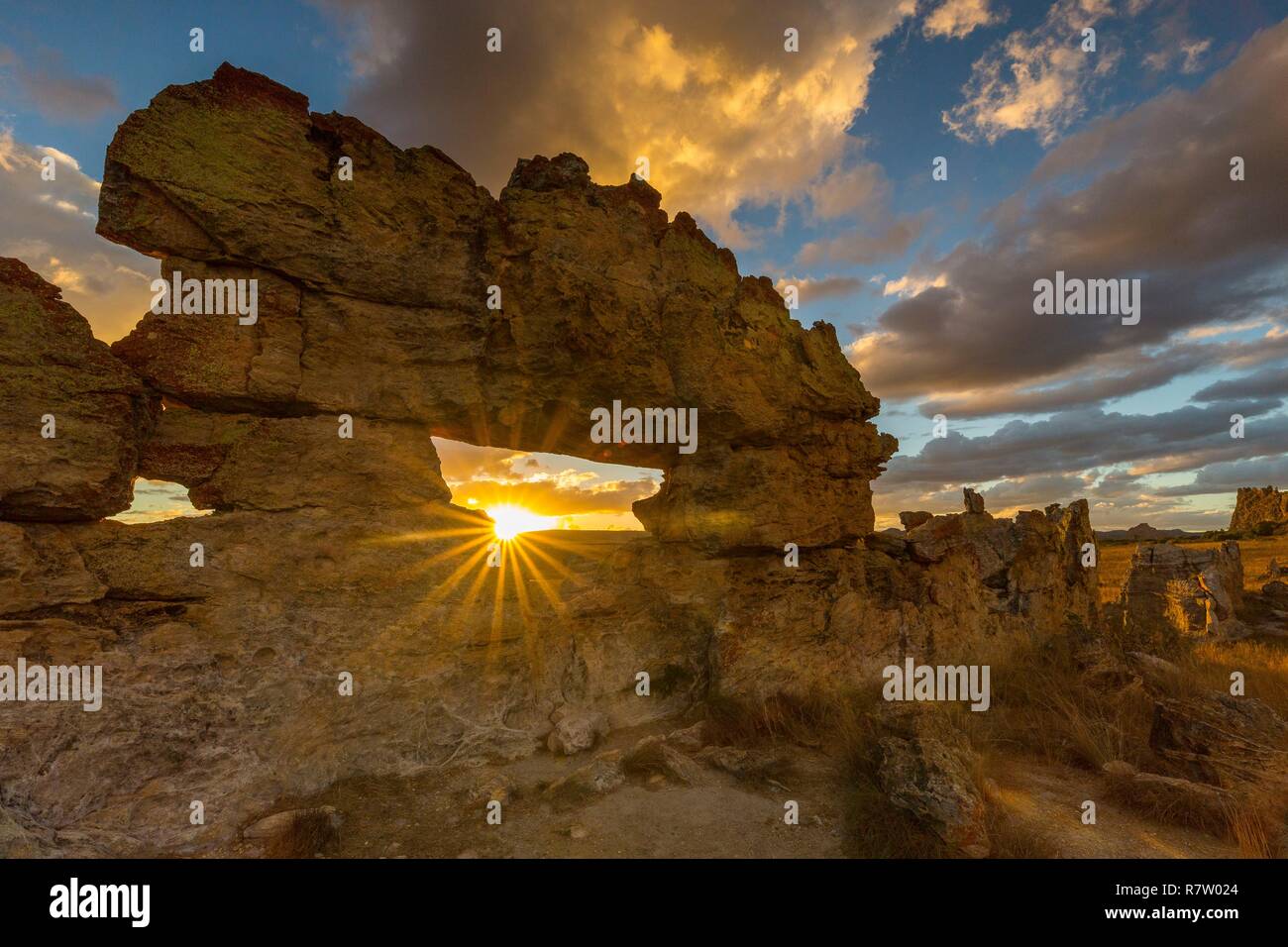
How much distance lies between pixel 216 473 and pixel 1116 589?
29.3 meters

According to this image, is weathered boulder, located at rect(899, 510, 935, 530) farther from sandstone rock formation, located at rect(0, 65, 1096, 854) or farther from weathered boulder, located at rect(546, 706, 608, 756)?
weathered boulder, located at rect(546, 706, 608, 756)

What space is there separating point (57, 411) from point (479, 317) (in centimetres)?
373

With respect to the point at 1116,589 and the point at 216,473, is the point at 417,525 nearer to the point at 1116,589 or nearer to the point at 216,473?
the point at 216,473

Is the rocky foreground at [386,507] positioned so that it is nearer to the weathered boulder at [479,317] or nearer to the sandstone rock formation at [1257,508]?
the weathered boulder at [479,317]

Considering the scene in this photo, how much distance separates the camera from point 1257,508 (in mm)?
57000

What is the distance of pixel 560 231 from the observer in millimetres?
6953

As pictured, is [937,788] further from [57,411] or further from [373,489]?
[57,411]

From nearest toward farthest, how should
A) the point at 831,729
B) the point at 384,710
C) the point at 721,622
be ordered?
the point at 384,710 < the point at 831,729 < the point at 721,622

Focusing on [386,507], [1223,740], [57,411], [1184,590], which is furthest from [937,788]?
[1184,590]

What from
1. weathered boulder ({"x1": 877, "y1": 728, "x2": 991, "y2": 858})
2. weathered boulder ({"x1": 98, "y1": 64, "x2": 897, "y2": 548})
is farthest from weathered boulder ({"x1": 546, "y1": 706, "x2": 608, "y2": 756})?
weathered boulder ({"x1": 877, "y1": 728, "x2": 991, "y2": 858})

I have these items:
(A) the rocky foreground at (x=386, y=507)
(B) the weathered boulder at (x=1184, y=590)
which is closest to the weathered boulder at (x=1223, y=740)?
(A) the rocky foreground at (x=386, y=507)

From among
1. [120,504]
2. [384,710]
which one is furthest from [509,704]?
[120,504]

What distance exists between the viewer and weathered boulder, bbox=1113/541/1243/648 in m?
13.1

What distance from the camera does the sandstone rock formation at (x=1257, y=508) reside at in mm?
53844
